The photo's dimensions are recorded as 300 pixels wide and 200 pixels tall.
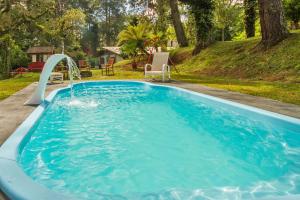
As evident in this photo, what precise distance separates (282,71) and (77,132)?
9656 mm

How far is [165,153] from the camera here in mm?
4738

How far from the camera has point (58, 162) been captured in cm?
422

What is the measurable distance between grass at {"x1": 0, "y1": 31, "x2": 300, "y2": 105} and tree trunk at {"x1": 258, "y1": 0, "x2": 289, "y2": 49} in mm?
424

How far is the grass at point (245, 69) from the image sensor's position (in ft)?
35.1

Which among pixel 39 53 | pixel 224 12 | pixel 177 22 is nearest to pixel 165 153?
pixel 177 22

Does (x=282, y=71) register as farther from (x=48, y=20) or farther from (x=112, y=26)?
(x=112, y=26)

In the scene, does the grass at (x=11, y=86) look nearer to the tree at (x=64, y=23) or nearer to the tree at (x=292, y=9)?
the tree at (x=64, y=23)

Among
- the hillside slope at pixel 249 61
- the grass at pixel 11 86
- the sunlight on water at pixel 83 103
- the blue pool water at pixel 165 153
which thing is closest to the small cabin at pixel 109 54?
the hillside slope at pixel 249 61

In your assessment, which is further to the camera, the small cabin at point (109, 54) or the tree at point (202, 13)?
the small cabin at point (109, 54)

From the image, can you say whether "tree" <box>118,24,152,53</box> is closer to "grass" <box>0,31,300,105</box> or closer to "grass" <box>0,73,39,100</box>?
"grass" <box>0,31,300,105</box>

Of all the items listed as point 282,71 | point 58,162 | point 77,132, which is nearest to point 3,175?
point 58,162

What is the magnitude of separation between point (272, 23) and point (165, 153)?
12.4 meters

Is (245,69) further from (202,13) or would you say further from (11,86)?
(11,86)

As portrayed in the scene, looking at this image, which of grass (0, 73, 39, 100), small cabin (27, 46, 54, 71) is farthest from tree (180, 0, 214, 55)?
small cabin (27, 46, 54, 71)
